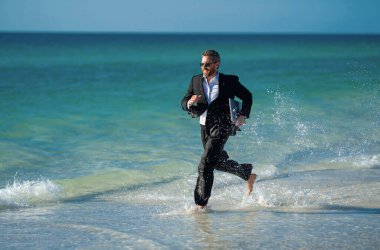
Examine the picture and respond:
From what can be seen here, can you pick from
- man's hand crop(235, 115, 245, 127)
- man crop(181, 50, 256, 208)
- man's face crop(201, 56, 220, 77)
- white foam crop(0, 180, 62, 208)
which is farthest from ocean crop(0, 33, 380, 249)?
man's face crop(201, 56, 220, 77)

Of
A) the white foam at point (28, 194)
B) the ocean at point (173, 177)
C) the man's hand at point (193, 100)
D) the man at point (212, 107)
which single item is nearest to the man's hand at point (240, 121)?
the man at point (212, 107)

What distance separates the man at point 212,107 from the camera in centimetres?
681

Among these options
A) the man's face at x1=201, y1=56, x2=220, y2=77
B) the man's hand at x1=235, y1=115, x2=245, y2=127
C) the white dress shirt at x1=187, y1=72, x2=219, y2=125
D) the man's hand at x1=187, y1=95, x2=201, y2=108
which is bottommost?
the man's hand at x1=235, y1=115, x2=245, y2=127

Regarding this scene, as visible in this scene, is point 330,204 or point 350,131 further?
point 350,131

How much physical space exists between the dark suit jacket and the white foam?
6.71 ft

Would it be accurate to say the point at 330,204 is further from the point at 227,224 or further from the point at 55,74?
the point at 55,74

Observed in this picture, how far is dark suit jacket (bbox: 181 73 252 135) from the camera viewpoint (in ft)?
22.5

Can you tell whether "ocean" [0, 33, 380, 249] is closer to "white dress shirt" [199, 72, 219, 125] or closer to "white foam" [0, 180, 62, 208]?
"white foam" [0, 180, 62, 208]

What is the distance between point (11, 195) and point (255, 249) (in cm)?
330

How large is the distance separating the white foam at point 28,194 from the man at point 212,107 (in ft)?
6.00

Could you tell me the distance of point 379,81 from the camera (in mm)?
28031

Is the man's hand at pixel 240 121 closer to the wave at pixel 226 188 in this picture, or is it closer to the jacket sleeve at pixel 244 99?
the jacket sleeve at pixel 244 99

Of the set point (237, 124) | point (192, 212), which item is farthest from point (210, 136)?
point (192, 212)

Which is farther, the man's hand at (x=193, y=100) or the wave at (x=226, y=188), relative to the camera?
the wave at (x=226, y=188)
